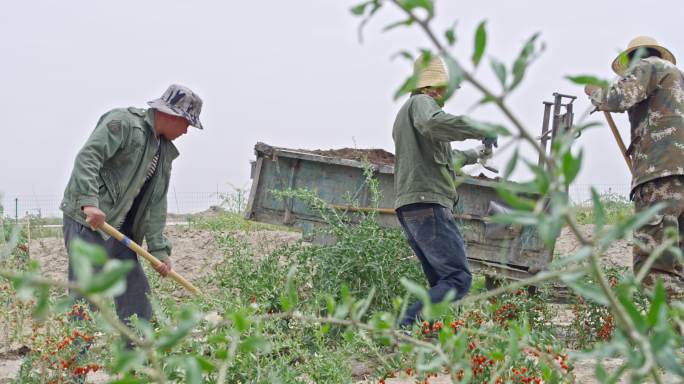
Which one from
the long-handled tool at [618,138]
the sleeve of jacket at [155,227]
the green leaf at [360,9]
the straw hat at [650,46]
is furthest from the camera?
the long-handled tool at [618,138]

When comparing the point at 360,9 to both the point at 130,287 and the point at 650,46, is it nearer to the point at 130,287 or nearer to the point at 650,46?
the point at 130,287

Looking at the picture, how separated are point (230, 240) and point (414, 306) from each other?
138cm

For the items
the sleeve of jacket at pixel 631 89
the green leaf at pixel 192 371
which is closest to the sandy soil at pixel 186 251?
the sleeve of jacket at pixel 631 89

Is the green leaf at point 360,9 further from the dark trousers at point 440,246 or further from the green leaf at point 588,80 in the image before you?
the dark trousers at point 440,246

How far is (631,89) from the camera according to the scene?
5219 millimetres

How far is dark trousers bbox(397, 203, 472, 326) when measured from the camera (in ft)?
16.6

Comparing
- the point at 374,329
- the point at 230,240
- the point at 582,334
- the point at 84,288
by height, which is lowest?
the point at 582,334

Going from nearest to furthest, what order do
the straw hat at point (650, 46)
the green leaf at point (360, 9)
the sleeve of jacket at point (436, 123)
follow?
1. the green leaf at point (360, 9)
2. the sleeve of jacket at point (436, 123)
3. the straw hat at point (650, 46)

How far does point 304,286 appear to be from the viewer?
5.90m

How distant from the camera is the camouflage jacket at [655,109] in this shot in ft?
17.1

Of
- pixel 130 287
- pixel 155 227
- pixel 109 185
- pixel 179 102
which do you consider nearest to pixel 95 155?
pixel 109 185

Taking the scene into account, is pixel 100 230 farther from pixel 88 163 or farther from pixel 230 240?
pixel 230 240

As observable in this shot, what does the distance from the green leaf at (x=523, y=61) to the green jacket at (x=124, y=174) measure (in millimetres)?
4116

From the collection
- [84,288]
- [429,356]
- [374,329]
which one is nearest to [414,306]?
[429,356]
